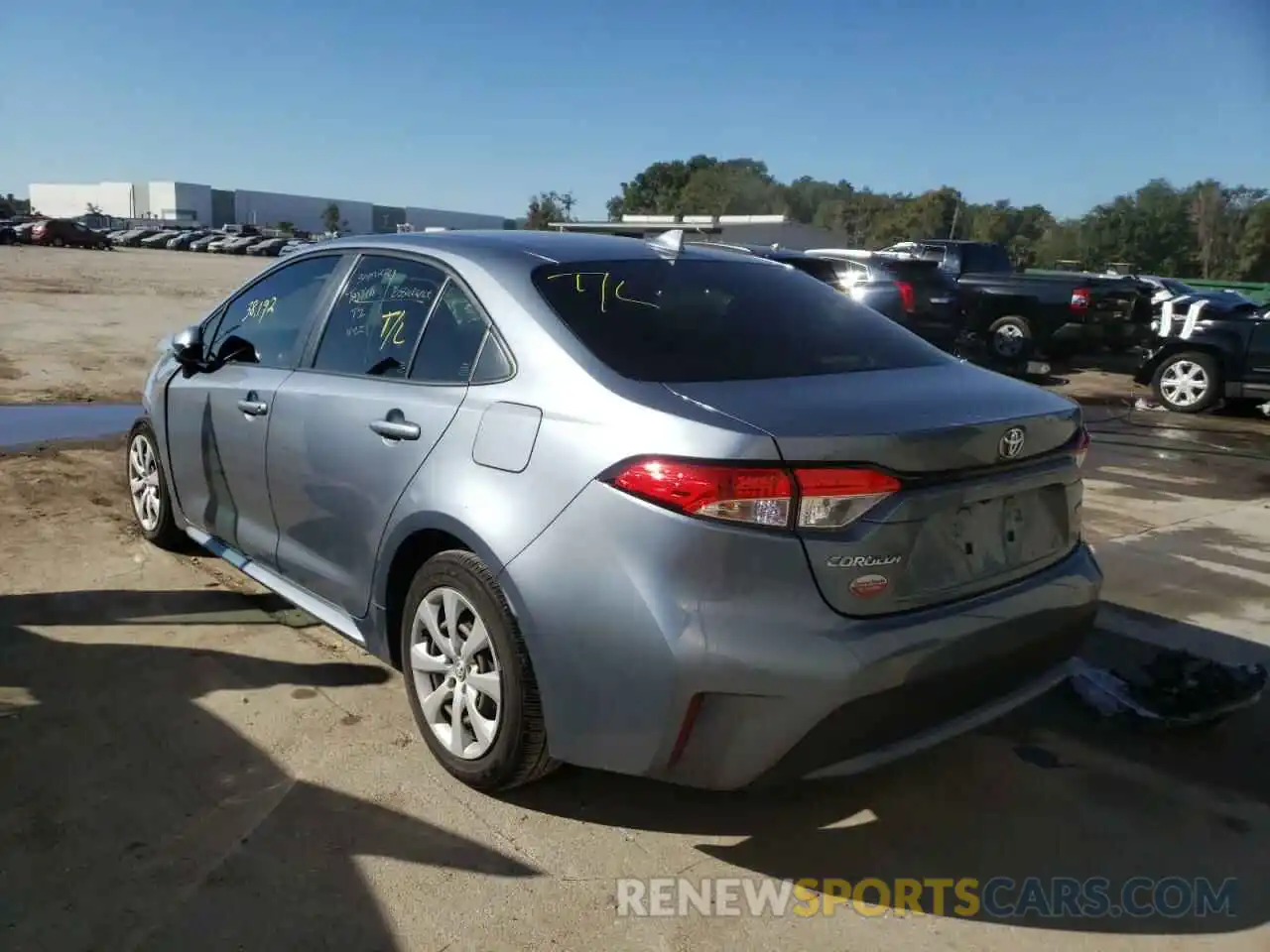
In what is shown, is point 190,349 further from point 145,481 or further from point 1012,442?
point 1012,442

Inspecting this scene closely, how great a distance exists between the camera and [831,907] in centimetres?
264

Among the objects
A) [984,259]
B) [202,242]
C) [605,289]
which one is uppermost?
[202,242]

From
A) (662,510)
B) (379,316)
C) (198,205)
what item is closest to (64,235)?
(379,316)

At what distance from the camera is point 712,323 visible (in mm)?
3166

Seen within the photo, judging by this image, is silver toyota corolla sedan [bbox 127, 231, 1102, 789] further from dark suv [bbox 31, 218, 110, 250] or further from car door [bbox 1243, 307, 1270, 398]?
dark suv [bbox 31, 218, 110, 250]

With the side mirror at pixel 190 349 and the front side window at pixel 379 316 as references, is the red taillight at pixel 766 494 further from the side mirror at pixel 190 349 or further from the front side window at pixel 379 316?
the side mirror at pixel 190 349

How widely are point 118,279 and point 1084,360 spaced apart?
23.7 metres

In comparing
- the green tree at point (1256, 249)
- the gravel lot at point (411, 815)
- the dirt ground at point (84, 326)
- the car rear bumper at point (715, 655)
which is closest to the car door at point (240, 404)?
the gravel lot at point (411, 815)

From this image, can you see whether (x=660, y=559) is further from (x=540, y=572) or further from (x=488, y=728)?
(x=488, y=728)

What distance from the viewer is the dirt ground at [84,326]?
32.0 feet

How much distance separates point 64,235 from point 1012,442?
194 ft

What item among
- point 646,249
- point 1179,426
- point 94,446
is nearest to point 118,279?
point 94,446

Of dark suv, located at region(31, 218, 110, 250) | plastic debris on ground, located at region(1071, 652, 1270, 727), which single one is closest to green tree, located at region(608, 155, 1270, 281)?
dark suv, located at region(31, 218, 110, 250)

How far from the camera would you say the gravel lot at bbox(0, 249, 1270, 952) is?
2.52 m
